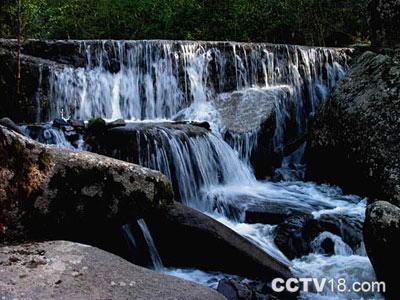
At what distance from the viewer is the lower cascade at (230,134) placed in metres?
7.25

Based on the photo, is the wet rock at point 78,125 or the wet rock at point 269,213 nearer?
the wet rock at point 269,213

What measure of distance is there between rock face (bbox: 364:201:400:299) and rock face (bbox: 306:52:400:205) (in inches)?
123

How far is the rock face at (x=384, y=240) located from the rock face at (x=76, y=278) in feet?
8.36

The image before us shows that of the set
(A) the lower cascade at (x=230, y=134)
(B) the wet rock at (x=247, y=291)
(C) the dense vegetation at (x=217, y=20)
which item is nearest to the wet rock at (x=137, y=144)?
(A) the lower cascade at (x=230, y=134)

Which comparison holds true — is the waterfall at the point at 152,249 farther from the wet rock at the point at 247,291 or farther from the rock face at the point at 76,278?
the rock face at the point at 76,278

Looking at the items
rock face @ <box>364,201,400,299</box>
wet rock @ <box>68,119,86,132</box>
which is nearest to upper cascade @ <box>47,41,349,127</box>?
wet rock @ <box>68,119,86,132</box>

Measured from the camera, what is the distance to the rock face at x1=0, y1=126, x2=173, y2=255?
414cm

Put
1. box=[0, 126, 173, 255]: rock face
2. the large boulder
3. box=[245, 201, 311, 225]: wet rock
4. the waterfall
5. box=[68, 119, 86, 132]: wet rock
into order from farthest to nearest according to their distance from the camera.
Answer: the large boulder < box=[68, 119, 86, 132]: wet rock < box=[245, 201, 311, 225]: wet rock < the waterfall < box=[0, 126, 173, 255]: rock face

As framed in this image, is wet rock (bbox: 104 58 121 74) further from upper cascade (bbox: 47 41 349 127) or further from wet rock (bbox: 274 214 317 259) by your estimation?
wet rock (bbox: 274 214 317 259)

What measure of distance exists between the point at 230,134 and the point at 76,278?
A: 9202 millimetres

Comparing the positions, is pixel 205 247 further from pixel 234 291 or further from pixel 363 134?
pixel 363 134

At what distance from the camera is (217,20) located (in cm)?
2417

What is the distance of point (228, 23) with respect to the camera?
24.0m

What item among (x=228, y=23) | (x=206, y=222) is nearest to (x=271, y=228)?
(x=206, y=222)
